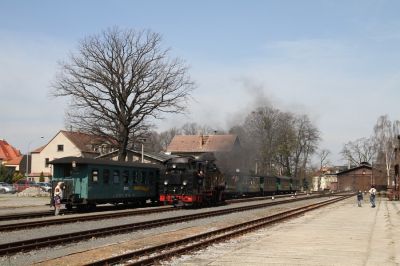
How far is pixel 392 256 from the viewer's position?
12.8 m

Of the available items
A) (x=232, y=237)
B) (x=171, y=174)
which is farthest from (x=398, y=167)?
(x=232, y=237)

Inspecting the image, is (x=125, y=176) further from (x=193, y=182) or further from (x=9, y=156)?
(x=9, y=156)

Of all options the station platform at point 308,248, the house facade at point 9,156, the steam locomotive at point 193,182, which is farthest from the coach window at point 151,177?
the house facade at point 9,156

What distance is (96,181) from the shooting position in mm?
26781

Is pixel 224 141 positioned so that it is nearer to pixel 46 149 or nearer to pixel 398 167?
pixel 398 167

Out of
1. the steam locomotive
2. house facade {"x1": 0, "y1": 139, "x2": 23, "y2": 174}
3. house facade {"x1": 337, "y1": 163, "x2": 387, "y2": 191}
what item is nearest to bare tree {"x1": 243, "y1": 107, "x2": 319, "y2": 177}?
house facade {"x1": 337, "y1": 163, "x2": 387, "y2": 191}

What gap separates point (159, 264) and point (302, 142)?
3309 inches

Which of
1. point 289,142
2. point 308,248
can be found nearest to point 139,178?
point 308,248

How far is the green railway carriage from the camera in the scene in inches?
1022

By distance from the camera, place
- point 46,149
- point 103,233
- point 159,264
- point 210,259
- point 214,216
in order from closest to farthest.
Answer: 1. point 159,264
2. point 210,259
3. point 103,233
4. point 214,216
5. point 46,149

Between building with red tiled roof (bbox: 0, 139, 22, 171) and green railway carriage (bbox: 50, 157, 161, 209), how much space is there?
79981mm

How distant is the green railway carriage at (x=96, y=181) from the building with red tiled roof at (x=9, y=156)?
80.0 metres

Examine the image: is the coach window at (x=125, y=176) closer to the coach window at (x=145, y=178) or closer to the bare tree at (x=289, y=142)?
the coach window at (x=145, y=178)

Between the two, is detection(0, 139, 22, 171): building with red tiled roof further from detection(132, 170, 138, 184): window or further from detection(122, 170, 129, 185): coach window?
detection(122, 170, 129, 185): coach window
